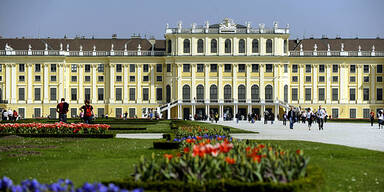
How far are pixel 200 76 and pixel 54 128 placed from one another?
48.3 m

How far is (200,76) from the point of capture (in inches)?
2918

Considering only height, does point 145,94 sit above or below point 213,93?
below

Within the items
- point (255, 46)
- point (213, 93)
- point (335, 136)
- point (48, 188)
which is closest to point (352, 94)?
point (255, 46)

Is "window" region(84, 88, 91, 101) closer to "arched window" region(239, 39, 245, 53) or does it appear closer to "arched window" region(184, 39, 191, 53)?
"arched window" region(184, 39, 191, 53)

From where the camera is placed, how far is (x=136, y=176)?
923 cm

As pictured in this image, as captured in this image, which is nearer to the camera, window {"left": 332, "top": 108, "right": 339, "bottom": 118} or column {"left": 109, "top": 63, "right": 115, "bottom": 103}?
window {"left": 332, "top": 108, "right": 339, "bottom": 118}

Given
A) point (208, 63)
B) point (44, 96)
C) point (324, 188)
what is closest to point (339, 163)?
point (324, 188)

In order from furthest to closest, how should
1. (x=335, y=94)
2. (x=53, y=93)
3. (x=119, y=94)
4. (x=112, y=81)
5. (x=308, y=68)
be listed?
(x=308, y=68) < (x=335, y=94) < (x=119, y=94) < (x=112, y=81) < (x=53, y=93)

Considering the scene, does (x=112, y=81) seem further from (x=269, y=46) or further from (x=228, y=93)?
(x=269, y=46)

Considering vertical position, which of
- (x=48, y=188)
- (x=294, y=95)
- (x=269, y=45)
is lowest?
(x=48, y=188)

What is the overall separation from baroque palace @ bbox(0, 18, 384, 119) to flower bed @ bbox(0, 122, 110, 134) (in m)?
45.5

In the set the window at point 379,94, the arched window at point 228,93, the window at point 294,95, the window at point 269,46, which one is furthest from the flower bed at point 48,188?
the window at point 379,94

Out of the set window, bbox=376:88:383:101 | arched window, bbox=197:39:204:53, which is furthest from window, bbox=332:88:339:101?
arched window, bbox=197:39:204:53

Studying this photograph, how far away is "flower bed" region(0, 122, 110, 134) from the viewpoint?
26359 millimetres
